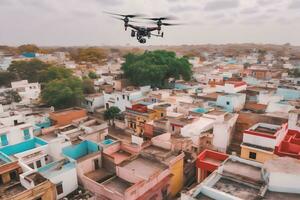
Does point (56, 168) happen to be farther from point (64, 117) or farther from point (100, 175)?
point (64, 117)

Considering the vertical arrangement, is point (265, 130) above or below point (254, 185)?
above

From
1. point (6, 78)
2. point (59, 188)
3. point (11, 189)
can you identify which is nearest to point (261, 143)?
point (59, 188)

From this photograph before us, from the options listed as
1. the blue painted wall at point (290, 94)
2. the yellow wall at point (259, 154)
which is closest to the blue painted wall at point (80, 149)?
the yellow wall at point (259, 154)

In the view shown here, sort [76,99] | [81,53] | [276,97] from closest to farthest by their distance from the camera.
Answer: [276,97] → [76,99] → [81,53]

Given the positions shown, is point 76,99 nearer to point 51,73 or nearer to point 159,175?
point 51,73

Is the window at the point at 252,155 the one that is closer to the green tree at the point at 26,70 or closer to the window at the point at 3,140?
the window at the point at 3,140

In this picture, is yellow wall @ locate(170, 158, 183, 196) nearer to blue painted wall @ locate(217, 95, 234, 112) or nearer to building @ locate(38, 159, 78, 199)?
building @ locate(38, 159, 78, 199)

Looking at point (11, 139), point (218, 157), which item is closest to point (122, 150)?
point (218, 157)
